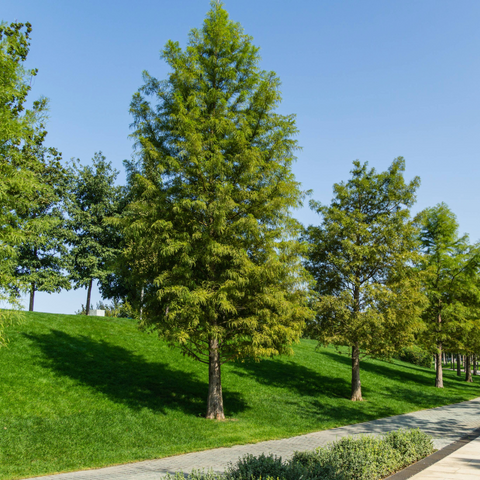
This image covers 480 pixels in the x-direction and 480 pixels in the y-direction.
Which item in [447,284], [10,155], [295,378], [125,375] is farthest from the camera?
[447,284]

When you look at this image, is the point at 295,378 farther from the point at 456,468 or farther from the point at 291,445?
the point at 456,468

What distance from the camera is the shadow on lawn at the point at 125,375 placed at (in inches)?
525

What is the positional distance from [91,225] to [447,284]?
1065 inches

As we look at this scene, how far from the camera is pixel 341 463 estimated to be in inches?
265

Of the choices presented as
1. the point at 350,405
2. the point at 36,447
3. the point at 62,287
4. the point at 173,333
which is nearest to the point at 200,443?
the point at 173,333

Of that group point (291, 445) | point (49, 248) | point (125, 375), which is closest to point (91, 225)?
point (49, 248)

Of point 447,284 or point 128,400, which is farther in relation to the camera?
point 447,284

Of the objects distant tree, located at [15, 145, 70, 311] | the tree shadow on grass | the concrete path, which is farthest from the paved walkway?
distant tree, located at [15, 145, 70, 311]

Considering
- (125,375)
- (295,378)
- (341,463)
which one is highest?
(341,463)

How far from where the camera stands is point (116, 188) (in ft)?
109

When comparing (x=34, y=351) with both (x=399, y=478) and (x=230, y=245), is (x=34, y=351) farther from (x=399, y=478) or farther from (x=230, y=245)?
(x=399, y=478)

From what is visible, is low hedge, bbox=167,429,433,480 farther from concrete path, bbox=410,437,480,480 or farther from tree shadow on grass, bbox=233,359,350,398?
tree shadow on grass, bbox=233,359,350,398

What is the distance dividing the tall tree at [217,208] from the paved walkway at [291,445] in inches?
109

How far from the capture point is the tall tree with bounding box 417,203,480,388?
2641 cm
